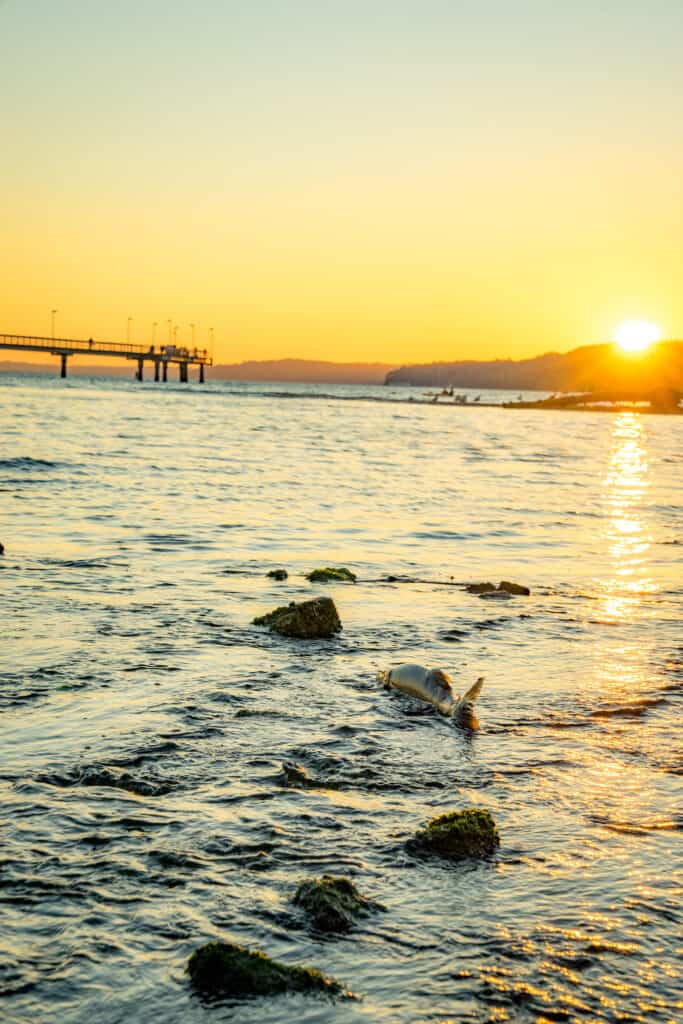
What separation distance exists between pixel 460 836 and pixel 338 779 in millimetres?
1399

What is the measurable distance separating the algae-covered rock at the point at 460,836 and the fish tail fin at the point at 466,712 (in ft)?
7.53

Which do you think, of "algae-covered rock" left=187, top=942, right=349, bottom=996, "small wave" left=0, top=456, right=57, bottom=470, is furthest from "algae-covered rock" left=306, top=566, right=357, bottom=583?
"small wave" left=0, top=456, right=57, bottom=470

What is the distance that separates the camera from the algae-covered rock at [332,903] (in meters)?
5.22

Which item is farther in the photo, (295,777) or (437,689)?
(437,689)

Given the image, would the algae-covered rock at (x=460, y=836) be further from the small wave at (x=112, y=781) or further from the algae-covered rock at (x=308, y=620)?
the algae-covered rock at (x=308, y=620)

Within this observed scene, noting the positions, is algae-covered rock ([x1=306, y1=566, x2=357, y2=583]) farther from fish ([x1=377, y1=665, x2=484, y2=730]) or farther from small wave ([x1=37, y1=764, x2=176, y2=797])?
small wave ([x1=37, y1=764, x2=176, y2=797])

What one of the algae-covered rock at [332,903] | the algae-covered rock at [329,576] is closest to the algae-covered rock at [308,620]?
the algae-covered rock at [329,576]

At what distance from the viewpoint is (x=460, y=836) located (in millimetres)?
6078

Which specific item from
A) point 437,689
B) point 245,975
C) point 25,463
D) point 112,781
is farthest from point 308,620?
point 25,463

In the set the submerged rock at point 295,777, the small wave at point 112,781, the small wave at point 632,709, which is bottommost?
the small wave at point 112,781

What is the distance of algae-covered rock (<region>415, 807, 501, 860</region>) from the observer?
19.8ft

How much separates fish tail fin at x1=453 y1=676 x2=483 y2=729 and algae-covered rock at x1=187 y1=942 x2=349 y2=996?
399 centimetres

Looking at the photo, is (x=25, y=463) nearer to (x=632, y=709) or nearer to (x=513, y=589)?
(x=513, y=589)

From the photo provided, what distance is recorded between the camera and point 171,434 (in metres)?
58.0
